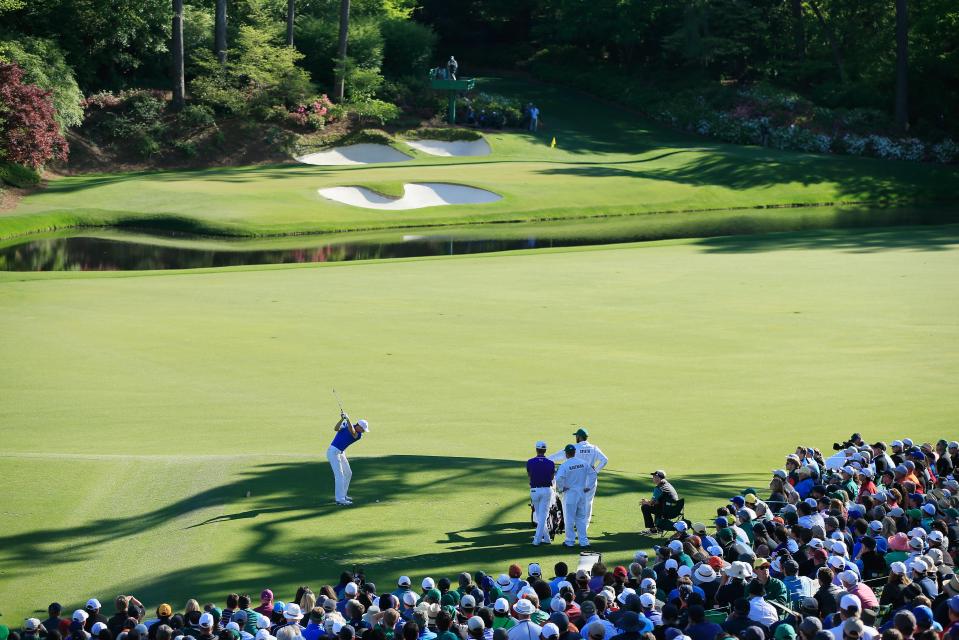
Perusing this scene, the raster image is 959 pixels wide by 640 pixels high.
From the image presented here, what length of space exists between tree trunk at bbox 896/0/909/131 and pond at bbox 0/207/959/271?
13996mm

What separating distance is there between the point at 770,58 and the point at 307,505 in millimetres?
71473

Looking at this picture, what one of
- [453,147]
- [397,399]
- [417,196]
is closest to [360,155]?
[453,147]

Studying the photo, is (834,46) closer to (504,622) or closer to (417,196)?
(417,196)

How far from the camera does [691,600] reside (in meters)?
11.0

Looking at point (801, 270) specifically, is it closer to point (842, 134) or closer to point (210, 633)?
point (210, 633)

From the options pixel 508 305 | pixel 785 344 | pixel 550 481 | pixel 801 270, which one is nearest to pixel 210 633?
pixel 550 481

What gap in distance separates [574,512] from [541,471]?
699mm

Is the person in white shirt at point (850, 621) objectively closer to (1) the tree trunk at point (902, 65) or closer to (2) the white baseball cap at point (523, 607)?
(2) the white baseball cap at point (523, 607)

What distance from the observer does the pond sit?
42281mm

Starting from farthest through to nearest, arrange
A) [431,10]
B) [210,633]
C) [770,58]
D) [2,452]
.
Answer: [431,10]
[770,58]
[2,452]
[210,633]

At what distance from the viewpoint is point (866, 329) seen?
1139 inches

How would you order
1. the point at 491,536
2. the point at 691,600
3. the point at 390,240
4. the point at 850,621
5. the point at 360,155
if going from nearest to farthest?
the point at 850,621, the point at 691,600, the point at 491,536, the point at 390,240, the point at 360,155

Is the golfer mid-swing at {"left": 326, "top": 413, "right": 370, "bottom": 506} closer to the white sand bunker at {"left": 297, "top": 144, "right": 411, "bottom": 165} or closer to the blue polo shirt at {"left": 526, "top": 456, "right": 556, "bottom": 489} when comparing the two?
the blue polo shirt at {"left": 526, "top": 456, "right": 556, "bottom": 489}

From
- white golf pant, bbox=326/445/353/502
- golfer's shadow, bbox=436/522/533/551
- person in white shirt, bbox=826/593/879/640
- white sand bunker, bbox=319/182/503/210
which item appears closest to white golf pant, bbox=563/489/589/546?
golfer's shadow, bbox=436/522/533/551
